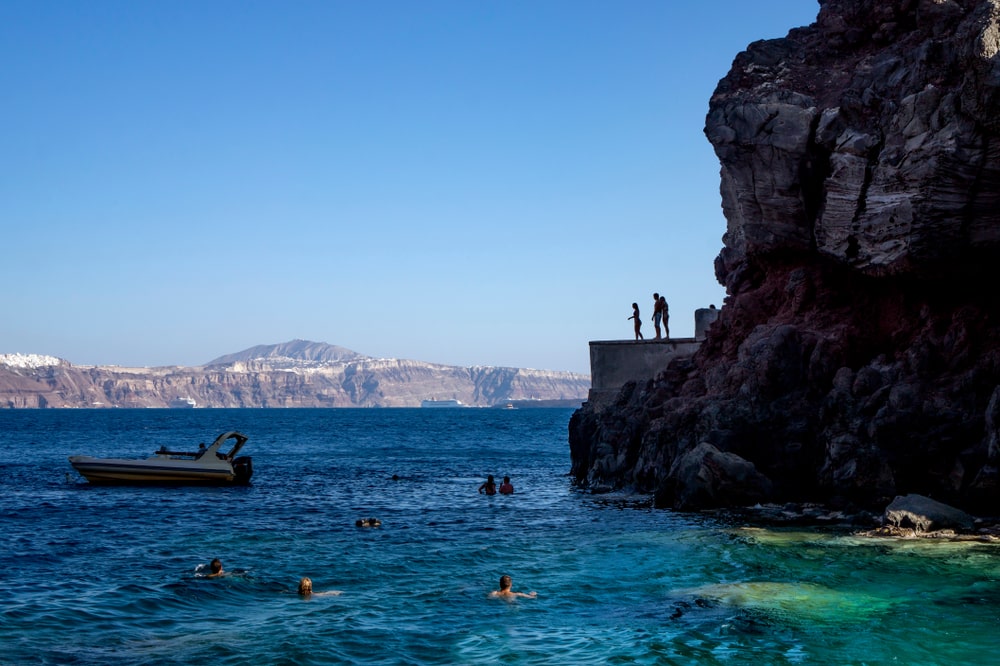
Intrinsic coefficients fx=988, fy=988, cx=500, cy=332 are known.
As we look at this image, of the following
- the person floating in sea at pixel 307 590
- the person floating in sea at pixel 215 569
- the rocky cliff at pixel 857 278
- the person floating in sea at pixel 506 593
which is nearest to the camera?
the person floating in sea at pixel 506 593

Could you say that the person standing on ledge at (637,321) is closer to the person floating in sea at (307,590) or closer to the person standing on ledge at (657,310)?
the person standing on ledge at (657,310)

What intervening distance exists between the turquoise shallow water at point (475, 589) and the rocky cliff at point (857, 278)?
404 cm

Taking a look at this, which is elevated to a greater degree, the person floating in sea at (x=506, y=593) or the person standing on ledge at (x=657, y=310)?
the person standing on ledge at (x=657, y=310)

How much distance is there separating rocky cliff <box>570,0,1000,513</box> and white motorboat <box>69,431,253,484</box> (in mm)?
18187

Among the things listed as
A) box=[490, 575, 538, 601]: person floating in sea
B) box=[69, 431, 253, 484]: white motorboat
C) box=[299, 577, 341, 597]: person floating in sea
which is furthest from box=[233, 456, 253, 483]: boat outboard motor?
box=[490, 575, 538, 601]: person floating in sea

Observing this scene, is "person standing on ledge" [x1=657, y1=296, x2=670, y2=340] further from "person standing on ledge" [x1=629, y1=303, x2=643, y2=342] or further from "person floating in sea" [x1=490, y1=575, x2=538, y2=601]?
"person floating in sea" [x1=490, y1=575, x2=538, y2=601]

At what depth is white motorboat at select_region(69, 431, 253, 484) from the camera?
43.3 m

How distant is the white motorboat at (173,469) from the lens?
43281 mm

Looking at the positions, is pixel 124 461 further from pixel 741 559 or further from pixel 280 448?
pixel 280 448

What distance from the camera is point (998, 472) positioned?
25.6 metres

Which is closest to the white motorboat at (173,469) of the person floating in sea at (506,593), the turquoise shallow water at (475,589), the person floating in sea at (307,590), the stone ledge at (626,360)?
the turquoise shallow water at (475,589)

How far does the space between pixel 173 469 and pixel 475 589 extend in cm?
2657

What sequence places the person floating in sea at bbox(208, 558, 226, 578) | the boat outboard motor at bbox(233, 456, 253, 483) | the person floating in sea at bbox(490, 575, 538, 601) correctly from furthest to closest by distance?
1. the boat outboard motor at bbox(233, 456, 253, 483)
2. the person floating in sea at bbox(208, 558, 226, 578)
3. the person floating in sea at bbox(490, 575, 538, 601)

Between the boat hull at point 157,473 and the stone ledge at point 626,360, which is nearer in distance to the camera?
the stone ledge at point 626,360
